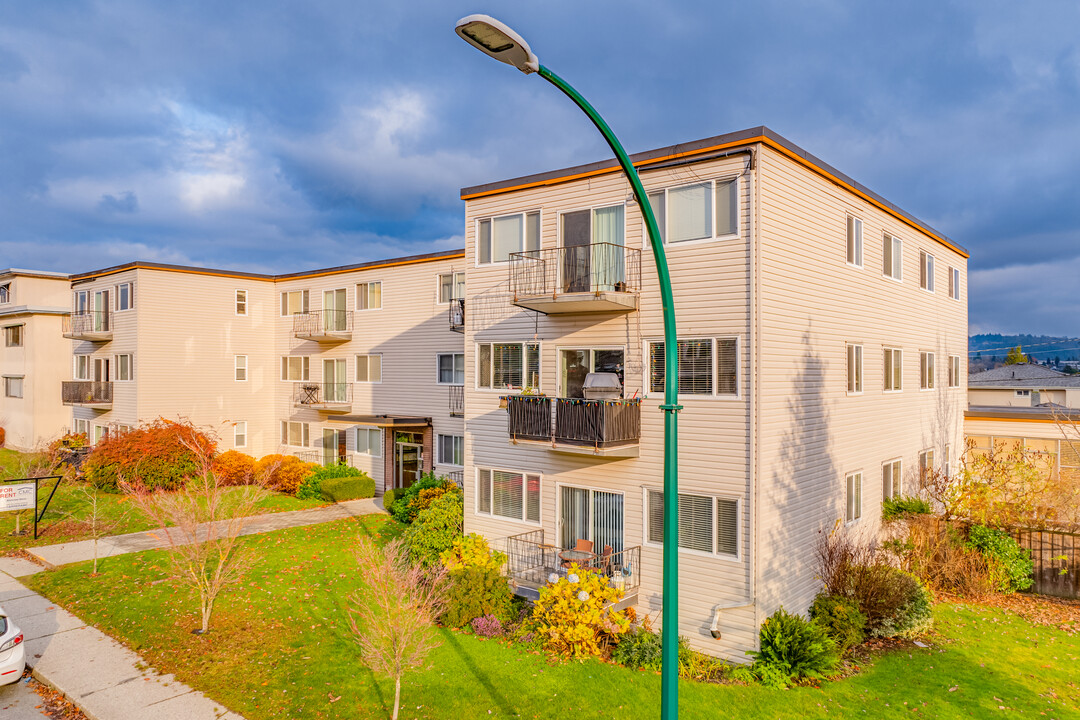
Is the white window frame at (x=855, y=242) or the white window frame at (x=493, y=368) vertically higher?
the white window frame at (x=855, y=242)

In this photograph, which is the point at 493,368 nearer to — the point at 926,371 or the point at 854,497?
the point at 854,497

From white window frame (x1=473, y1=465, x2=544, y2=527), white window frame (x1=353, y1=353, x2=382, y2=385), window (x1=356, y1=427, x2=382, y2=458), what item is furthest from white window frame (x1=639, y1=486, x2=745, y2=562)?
white window frame (x1=353, y1=353, x2=382, y2=385)

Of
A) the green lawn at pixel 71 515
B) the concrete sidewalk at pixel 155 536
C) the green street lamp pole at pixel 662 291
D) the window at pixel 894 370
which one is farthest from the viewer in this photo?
the green lawn at pixel 71 515

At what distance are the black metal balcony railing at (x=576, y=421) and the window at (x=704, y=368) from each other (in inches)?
40.5

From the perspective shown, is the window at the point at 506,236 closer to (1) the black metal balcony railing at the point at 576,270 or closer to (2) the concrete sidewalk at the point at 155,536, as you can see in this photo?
(1) the black metal balcony railing at the point at 576,270

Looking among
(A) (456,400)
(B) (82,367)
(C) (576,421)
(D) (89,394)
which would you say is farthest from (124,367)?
(C) (576,421)

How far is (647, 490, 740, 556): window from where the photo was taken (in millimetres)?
12812

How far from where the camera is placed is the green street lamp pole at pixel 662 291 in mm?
5738

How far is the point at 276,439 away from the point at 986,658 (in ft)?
101

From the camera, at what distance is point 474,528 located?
56.1 feet

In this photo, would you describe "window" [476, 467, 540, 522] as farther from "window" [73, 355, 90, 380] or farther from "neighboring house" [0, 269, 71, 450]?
"neighboring house" [0, 269, 71, 450]

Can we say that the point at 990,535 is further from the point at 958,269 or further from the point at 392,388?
the point at 392,388

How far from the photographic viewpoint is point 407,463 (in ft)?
90.3

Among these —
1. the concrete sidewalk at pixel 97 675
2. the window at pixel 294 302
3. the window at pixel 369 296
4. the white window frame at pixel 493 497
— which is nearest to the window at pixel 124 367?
the window at pixel 294 302
